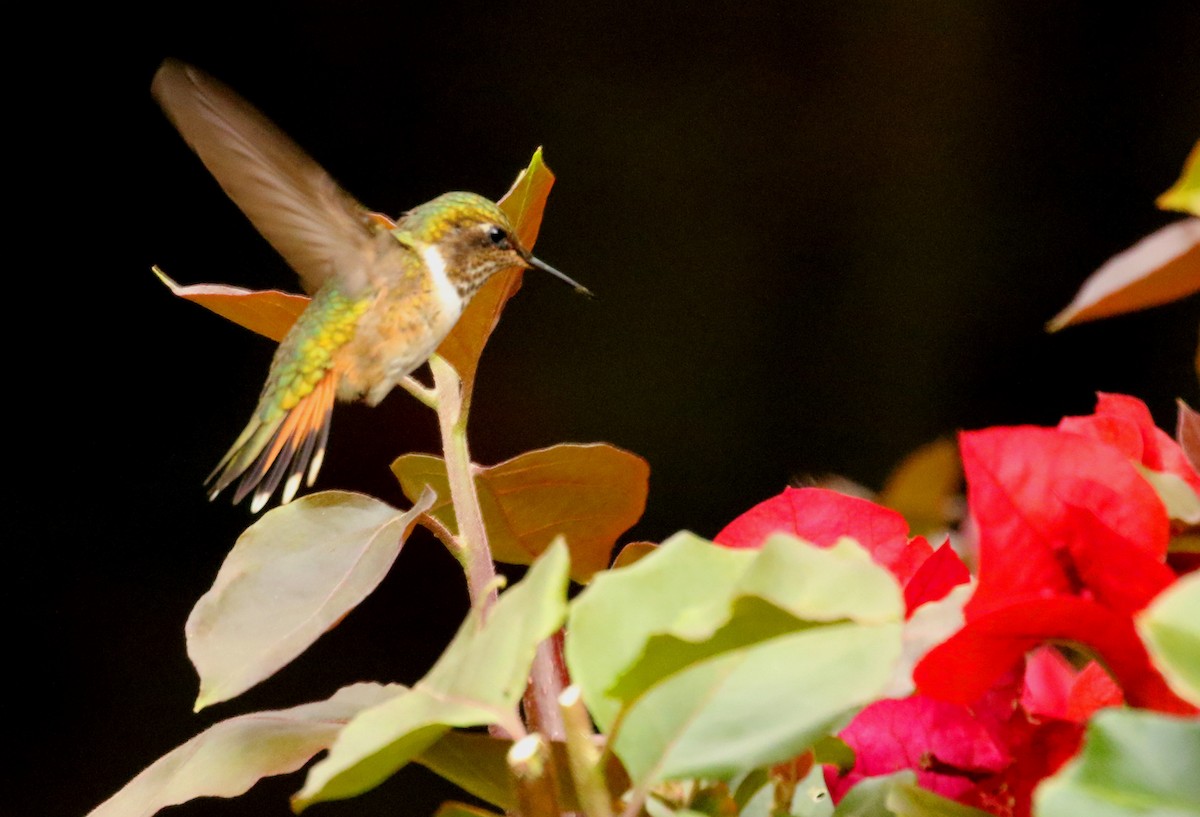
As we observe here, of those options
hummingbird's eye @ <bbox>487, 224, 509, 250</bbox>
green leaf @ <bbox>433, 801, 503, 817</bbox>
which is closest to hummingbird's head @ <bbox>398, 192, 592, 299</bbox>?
hummingbird's eye @ <bbox>487, 224, 509, 250</bbox>

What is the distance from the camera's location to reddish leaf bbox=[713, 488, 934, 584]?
1.13 feet

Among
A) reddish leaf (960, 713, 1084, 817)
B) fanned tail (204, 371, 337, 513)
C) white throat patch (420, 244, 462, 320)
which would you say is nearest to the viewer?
reddish leaf (960, 713, 1084, 817)

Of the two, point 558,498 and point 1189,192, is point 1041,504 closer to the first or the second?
point 1189,192

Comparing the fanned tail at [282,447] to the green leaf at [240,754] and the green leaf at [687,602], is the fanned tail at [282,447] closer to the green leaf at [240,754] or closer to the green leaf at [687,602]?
the green leaf at [240,754]

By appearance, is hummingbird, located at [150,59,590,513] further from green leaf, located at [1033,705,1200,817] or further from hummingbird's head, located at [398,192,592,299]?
green leaf, located at [1033,705,1200,817]

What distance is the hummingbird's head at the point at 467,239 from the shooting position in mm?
631

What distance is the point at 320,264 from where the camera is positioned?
760 millimetres

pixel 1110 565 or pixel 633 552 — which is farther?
pixel 633 552

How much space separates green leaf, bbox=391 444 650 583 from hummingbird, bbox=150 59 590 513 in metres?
0.18

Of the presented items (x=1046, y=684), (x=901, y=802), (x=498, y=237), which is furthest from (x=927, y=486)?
(x=901, y=802)

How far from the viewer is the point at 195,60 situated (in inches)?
80.2

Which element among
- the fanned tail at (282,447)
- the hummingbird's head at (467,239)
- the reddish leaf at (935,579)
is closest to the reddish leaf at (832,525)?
the reddish leaf at (935,579)

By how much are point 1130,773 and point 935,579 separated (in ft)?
0.45

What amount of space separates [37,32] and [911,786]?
2.13 meters
